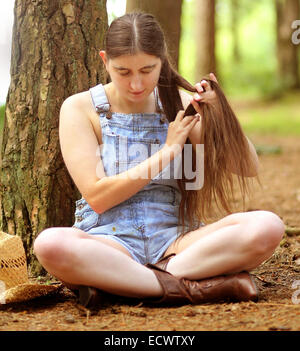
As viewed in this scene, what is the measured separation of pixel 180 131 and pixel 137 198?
445 mm

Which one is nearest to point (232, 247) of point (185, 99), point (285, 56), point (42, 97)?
point (185, 99)

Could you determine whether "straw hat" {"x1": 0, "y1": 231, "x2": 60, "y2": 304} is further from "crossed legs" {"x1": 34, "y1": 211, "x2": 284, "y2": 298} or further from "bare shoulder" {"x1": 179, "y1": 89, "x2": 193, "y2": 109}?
"bare shoulder" {"x1": 179, "y1": 89, "x2": 193, "y2": 109}

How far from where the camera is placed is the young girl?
263 centimetres

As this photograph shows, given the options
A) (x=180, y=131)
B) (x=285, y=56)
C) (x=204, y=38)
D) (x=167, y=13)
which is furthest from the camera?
(x=285, y=56)

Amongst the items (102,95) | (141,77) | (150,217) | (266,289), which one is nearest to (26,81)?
(102,95)

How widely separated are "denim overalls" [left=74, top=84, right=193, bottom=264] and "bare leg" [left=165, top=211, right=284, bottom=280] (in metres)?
0.22

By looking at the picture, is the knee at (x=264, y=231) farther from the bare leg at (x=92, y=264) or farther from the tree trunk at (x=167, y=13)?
the tree trunk at (x=167, y=13)

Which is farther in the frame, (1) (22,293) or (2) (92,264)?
(1) (22,293)

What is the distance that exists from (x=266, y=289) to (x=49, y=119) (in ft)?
5.16

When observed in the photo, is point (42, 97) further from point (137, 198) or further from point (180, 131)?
point (180, 131)

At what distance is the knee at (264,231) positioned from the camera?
2.63m

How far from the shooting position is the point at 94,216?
9.71 ft

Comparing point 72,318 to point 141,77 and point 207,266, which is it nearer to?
point 207,266

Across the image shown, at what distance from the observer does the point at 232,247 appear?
267 centimetres
